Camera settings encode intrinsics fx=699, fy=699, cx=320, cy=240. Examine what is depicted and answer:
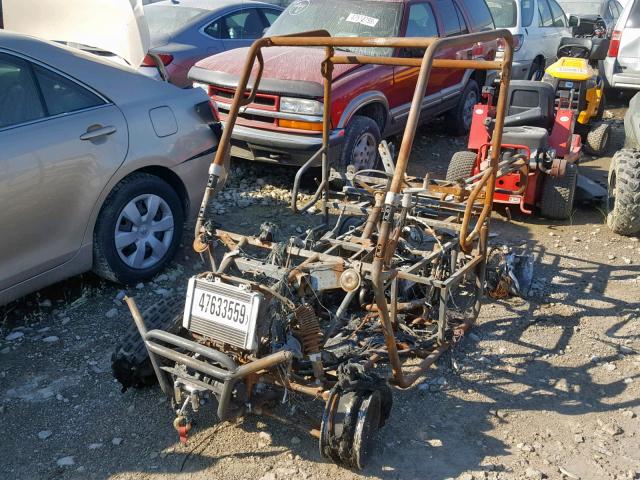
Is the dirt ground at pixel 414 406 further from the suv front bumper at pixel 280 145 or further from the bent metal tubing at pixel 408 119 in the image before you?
the suv front bumper at pixel 280 145

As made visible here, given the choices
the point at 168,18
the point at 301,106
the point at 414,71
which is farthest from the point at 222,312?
the point at 168,18

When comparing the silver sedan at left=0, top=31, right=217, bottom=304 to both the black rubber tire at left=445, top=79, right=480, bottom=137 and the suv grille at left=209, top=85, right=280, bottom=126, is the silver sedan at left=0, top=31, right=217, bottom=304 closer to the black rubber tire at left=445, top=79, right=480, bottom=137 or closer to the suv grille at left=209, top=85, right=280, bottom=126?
the suv grille at left=209, top=85, right=280, bottom=126

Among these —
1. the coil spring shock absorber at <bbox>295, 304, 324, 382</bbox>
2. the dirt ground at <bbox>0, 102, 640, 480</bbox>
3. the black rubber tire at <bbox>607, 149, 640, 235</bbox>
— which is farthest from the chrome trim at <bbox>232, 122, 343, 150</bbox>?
the coil spring shock absorber at <bbox>295, 304, 324, 382</bbox>

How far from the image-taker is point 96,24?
20.5 ft

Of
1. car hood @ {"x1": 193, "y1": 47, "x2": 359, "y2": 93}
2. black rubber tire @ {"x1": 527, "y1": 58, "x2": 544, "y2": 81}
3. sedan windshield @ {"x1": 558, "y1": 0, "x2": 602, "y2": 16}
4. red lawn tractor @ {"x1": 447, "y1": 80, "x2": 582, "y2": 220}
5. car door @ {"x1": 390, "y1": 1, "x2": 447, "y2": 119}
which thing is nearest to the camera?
red lawn tractor @ {"x1": 447, "y1": 80, "x2": 582, "y2": 220}

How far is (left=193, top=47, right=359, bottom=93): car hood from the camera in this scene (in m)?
6.80

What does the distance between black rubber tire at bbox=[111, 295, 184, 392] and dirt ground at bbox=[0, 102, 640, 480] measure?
167 mm

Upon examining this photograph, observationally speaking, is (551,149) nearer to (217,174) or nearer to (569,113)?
(569,113)

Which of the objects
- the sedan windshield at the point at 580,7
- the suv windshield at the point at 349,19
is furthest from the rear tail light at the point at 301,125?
the sedan windshield at the point at 580,7

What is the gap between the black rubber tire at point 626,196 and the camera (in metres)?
5.98

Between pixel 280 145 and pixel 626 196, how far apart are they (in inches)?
123

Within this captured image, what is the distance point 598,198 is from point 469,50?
2.83 meters

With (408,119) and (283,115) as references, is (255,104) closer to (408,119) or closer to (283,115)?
(283,115)

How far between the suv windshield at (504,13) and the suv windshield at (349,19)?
4.72 meters
